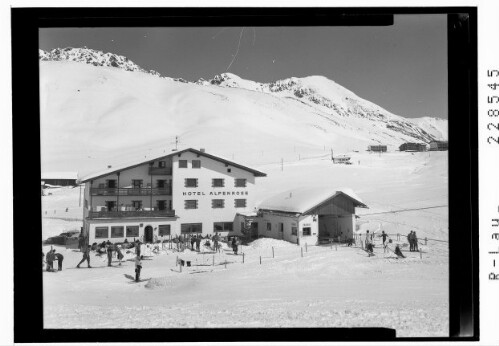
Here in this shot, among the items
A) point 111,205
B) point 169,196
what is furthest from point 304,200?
point 111,205

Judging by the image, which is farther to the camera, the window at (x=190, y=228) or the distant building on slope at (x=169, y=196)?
the window at (x=190, y=228)

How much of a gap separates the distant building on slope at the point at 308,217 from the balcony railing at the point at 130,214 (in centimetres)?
272

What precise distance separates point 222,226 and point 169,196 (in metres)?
2.30

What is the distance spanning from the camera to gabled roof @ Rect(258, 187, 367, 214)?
14.7 meters

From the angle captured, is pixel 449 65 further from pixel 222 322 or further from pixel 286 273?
pixel 222 322

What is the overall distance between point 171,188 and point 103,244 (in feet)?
10.5

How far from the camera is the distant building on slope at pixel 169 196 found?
14.5 metres

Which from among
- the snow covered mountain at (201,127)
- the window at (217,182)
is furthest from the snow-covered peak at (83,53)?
the snow covered mountain at (201,127)

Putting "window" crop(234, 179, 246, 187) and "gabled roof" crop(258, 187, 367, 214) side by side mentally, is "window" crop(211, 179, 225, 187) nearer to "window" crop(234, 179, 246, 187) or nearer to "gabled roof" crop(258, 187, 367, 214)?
"window" crop(234, 179, 246, 187)

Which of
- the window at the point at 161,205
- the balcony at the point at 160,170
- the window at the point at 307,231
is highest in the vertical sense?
the balcony at the point at 160,170

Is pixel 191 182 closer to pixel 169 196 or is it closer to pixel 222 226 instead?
pixel 169 196

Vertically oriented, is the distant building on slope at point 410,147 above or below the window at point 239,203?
above

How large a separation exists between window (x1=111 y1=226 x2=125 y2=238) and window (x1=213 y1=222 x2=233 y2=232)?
323 centimetres

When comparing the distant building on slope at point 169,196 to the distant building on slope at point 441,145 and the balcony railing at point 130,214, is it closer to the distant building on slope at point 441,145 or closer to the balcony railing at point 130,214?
the balcony railing at point 130,214
